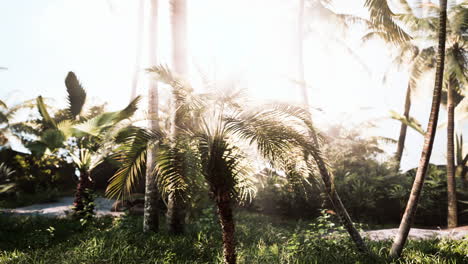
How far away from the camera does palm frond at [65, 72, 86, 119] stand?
9594mm

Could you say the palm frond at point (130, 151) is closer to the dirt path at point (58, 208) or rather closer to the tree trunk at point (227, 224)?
the tree trunk at point (227, 224)

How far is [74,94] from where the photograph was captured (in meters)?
9.68

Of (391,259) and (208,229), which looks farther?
(208,229)

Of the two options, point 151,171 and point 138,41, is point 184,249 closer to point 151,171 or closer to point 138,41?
point 151,171

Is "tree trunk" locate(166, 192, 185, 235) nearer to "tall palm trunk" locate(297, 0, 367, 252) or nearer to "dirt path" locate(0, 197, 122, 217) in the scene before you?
"tall palm trunk" locate(297, 0, 367, 252)

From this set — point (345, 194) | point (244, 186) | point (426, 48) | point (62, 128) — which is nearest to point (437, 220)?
point (345, 194)

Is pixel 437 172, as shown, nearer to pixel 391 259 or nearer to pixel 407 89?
pixel 407 89

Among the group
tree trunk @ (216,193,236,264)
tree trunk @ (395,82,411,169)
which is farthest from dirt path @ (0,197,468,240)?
tree trunk @ (395,82,411,169)

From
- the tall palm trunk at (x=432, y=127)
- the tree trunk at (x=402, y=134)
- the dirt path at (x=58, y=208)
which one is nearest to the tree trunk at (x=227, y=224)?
the tall palm trunk at (x=432, y=127)

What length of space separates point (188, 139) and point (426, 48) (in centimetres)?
1481

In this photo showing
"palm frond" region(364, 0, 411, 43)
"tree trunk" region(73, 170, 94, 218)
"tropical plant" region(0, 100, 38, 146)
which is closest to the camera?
"palm frond" region(364, 0, 411, 43)

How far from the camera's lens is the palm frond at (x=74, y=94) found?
959 centimetres

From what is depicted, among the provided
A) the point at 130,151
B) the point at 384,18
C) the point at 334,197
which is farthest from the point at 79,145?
the point at 384,18

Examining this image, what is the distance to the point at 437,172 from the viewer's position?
15.1m
